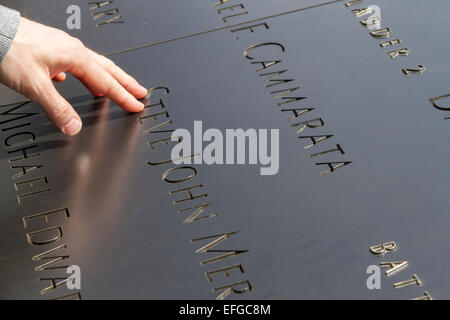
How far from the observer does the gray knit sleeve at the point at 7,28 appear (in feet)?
5.62

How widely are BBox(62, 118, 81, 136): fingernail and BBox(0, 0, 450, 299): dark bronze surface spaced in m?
0.02

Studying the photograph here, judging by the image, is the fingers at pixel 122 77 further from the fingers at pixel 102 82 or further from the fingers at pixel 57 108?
the fingers at pixel 57 108

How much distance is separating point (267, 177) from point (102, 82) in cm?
46

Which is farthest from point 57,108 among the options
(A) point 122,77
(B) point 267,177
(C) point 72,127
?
(B) point 267,177

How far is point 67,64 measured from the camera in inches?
70.5

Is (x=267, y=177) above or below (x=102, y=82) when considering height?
below

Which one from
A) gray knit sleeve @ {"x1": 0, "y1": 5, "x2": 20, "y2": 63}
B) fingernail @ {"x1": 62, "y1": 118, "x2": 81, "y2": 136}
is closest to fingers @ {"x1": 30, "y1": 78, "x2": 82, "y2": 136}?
fingernail @ {"x1": 62, "y1": 118, "x2": 81, "y2": 136}

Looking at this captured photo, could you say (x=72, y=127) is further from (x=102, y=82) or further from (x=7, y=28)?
(x=7, y=28)

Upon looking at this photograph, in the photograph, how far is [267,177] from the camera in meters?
1.63
